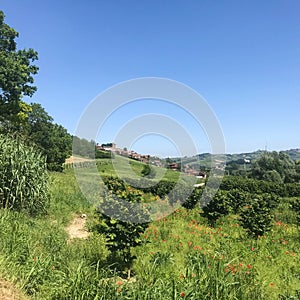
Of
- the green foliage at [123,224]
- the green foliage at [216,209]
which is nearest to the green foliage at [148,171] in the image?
the green foliage at [216,209]

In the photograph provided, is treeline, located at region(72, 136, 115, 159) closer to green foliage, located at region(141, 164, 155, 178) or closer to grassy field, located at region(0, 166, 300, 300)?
green foliage, located at region(141, 164, 155, 178)

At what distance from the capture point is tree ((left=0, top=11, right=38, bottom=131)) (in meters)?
21.7

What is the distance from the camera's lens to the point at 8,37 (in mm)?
23578

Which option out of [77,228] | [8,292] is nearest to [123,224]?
[8,292]

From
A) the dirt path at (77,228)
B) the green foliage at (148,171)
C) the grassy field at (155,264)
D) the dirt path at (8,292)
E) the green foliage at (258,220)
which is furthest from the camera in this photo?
the green foliage at (148,171)

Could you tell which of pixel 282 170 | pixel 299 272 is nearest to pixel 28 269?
pixel 299 272

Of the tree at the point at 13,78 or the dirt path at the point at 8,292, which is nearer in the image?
the dirt path at the point at 8,292

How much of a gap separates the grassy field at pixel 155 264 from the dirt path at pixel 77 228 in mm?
233

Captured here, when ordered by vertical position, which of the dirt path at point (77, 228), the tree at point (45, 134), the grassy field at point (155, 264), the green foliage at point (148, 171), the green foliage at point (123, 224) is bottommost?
the dirt path at point (77, 228)

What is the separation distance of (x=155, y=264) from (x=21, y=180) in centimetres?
450

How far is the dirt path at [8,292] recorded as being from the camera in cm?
313

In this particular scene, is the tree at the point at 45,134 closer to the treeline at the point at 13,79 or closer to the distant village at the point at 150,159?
the treeline at the point at 13,79

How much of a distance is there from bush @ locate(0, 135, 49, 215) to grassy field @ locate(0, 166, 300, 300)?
19.1 inches

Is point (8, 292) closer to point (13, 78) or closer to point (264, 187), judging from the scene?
point (13, 78)
